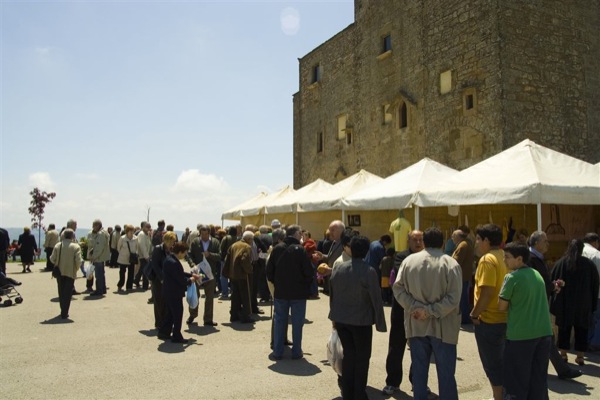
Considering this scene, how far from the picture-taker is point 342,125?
23203 mm

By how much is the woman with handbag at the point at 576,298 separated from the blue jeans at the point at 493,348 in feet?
6.64

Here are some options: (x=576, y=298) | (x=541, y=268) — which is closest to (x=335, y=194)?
(x=576, y=298)

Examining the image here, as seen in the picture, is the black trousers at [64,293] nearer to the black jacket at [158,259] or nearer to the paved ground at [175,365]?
the paved ground at [175,365]

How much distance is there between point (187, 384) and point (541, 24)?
587 inches

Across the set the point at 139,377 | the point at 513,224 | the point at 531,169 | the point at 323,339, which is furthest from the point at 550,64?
the point at 139,377

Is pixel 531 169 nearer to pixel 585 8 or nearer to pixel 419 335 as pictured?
pixel 419 335

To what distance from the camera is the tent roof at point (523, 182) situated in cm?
824

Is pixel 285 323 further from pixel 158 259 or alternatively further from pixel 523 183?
pixel 523 183

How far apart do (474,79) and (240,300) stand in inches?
415

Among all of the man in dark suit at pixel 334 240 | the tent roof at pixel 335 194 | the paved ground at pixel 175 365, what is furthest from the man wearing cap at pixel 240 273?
the tent roof at pixel 335 194

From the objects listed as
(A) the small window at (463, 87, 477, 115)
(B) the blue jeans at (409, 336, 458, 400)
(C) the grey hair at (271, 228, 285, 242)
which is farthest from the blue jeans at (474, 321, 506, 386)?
(A) the small window at (463, 87, 477, 115)

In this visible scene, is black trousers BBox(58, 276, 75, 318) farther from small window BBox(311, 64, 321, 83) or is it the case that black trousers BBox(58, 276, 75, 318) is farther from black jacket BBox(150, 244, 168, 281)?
small window BBox(311, 64, 321, 83)

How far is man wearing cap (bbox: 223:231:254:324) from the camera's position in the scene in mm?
8461

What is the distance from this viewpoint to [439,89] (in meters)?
16.6
